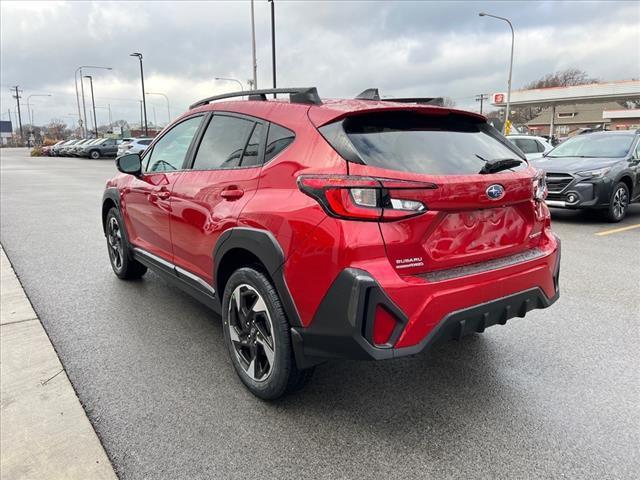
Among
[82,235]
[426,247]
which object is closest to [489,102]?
[82,235]

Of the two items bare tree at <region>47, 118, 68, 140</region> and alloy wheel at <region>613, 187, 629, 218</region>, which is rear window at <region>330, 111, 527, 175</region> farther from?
bare tree at <region>47, 118, 68, 140</region>

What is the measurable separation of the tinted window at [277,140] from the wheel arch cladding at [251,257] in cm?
45

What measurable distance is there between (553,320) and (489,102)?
5018cm

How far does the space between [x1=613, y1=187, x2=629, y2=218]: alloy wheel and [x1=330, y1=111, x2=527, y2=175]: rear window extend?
6960mm

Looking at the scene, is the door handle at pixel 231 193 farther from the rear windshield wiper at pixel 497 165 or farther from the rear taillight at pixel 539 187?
the rear taillight at pixel 539 187

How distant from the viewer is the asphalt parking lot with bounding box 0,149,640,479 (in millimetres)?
2301

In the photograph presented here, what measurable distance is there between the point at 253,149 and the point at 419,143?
100 cm

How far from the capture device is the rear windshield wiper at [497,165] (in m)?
2.61

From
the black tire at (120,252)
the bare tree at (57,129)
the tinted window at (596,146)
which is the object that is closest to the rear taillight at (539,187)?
the black tire at (120,252)

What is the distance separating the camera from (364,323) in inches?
86.0

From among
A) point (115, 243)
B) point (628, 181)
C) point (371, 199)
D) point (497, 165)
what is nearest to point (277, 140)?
point (371, 199)

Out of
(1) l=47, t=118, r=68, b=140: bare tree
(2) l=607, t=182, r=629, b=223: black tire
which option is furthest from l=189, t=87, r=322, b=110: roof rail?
(1) l=47, t=118, r=68, b=140: bare tree

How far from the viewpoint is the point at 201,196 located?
10.6 feet

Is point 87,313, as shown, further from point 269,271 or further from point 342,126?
point 342,126
